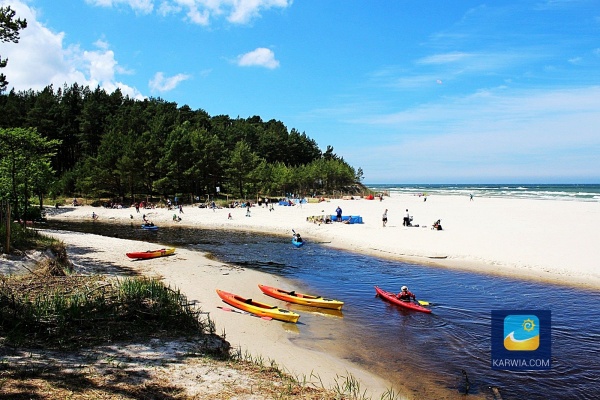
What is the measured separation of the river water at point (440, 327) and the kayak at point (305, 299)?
0.49 m

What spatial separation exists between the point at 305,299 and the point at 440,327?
5.75 metres

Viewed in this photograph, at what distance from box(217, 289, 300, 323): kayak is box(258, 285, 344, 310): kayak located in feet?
5.87

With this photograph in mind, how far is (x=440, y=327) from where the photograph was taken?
15062 mm

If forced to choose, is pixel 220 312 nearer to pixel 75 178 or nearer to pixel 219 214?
pixel 219 214

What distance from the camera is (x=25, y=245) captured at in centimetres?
1745

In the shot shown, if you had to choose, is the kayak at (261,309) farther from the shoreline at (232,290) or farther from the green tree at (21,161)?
the green tree at (21,161)

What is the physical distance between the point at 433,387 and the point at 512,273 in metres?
15.9

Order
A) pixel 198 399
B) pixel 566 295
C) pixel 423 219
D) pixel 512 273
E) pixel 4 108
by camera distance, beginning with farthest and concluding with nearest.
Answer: pixel 4 108
pixel 423 219
pixel 512 273
pixel 566 295
pixel 198 399

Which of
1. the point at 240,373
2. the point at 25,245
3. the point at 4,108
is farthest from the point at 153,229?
the point at 4,108

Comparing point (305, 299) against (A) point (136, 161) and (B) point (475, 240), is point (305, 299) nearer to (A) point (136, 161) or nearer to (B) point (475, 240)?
(B) point (475, 240)

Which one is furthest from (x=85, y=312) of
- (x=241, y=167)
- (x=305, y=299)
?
(x=241, y=167)

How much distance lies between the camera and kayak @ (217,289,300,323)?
1491 cm
